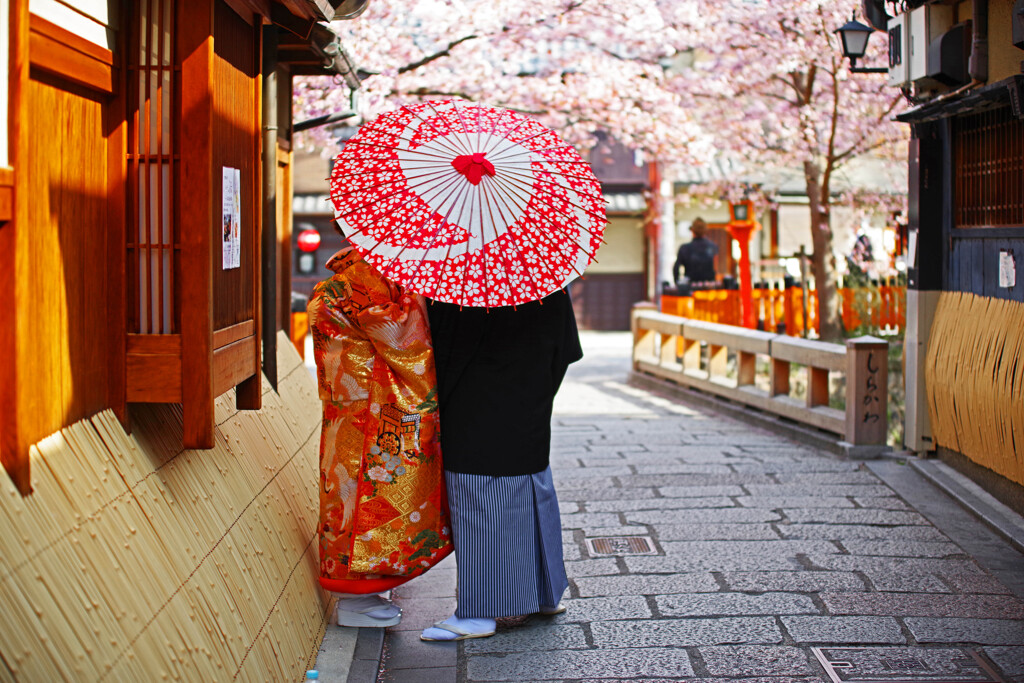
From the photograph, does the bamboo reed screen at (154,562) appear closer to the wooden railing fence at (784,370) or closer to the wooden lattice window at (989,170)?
the wooden lattice window at (989,170)

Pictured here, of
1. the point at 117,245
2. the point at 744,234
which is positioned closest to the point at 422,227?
the point at 117,245

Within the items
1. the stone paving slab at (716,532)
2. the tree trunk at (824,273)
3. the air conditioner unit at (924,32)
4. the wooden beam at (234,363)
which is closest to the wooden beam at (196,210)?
the wooden beam at (234,363)

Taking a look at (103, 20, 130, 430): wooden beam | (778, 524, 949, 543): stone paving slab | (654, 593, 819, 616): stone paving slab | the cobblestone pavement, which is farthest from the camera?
(778, 524, 949, 543): stone paving slab

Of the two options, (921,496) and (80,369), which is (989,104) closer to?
(921,496)

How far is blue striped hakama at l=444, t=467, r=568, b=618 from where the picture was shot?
443 centimetres

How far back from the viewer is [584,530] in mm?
6406

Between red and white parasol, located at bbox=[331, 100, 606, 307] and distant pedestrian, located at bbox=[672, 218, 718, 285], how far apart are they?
12.1 meters

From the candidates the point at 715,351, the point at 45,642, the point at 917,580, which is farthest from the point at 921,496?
the point at 45,642

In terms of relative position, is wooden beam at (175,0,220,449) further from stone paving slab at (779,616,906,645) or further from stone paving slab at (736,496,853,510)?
stone paving slab at (736,496,853,510)

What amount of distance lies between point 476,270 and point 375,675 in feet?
5.22

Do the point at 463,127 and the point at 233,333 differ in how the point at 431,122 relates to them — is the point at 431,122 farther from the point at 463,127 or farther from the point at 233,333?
the point at 233,333

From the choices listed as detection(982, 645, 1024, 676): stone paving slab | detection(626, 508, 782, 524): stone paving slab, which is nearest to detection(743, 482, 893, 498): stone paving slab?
detection(626, 508, 782, 524): stone paving slab

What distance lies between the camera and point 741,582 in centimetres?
533

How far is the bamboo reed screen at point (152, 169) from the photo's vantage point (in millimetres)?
3197
